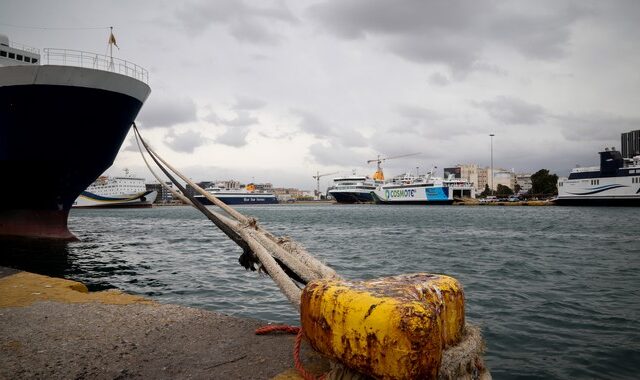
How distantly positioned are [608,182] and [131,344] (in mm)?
73001

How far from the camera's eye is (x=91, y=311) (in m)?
4.17

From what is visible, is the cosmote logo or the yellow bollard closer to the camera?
the yellow bollard

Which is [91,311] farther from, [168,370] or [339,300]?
[339,300]

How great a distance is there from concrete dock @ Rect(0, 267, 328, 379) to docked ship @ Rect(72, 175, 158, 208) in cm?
8513

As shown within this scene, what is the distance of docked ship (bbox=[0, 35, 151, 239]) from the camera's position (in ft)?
40.3

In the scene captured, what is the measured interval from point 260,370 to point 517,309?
225 inches

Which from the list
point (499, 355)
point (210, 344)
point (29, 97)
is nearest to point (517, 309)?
point (499, 355)

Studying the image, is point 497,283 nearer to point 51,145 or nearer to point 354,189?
point 51,145

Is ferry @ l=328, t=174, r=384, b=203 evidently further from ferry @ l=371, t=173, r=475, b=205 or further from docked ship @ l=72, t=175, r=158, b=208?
docked ship @ l=72, t=175, r=158, b=208

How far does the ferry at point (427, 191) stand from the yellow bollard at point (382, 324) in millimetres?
87581

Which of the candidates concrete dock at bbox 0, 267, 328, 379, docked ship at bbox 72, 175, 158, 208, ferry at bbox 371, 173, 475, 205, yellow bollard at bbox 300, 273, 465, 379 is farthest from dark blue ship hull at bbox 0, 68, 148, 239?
ferry at bbox 371, 173, 475, 205

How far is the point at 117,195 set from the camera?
3231 inches

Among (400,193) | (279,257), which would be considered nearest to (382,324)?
(279,257)

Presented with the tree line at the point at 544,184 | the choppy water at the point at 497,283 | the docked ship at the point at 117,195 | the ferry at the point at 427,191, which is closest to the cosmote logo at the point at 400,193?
the ferry at the point at 427,191
